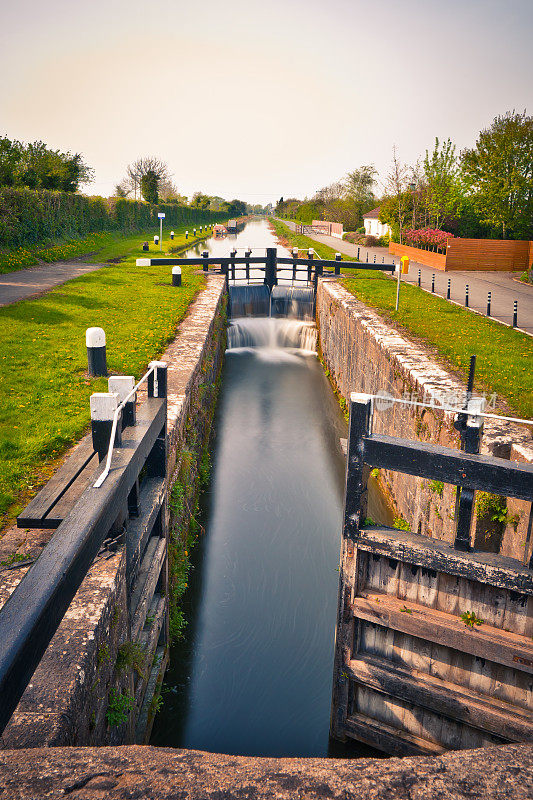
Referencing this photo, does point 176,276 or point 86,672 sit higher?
point 176,276

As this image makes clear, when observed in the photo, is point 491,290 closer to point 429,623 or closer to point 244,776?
point 429,623

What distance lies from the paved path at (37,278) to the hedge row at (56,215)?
1776 millimetres

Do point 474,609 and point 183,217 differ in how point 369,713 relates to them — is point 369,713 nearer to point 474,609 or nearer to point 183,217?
point 474,609

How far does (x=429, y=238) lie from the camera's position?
29562 mm

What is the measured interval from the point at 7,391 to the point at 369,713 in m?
5.60

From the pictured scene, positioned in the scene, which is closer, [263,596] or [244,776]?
[244,776]

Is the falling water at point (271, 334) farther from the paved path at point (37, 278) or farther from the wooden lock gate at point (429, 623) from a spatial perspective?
the wooden lock gate at point (429, 623)

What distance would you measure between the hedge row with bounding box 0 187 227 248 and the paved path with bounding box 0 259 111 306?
5.83 ft

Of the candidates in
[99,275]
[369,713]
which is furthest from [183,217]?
[369,713]

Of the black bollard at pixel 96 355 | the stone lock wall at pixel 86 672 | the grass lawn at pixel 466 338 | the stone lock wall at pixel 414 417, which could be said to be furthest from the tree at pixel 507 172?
the stone lock wall at pixel 86 672

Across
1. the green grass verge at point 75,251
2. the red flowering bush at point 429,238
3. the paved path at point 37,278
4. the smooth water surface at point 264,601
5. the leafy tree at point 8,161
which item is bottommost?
the smooth water surface at point 264,601

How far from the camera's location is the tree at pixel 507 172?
96.5 feet

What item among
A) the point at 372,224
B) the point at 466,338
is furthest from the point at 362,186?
the point at 466,338

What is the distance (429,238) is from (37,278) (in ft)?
64.2
